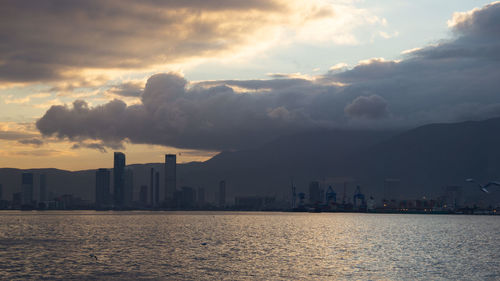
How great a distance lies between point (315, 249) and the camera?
13862cm

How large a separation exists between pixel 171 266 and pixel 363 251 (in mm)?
55163

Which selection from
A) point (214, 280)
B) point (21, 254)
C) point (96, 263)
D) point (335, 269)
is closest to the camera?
point (214, 280)

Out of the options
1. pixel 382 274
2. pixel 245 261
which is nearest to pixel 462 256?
pixel 382 274

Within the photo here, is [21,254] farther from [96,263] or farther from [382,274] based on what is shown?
[382,274]

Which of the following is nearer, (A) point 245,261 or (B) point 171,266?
(B) point 171,266

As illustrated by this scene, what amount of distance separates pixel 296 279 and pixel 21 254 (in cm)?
6960

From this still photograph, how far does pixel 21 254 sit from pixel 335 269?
7160 centimetres

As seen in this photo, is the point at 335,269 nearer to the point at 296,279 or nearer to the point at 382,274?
the point at 382,274

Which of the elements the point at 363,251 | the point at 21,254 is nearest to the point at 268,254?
the point at 363,251

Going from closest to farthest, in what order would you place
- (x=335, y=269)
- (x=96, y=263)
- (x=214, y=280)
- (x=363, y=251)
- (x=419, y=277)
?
(x=214, y=280), (x=419, y=277), (x=335, y=269), (x=96, y=263), (x=363, y=251)

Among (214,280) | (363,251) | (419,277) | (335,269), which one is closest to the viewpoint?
(214,280)

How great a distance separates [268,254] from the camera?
12312 cm

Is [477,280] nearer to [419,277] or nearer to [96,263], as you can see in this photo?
[419,277]

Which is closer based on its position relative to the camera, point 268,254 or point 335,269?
point 335,269
